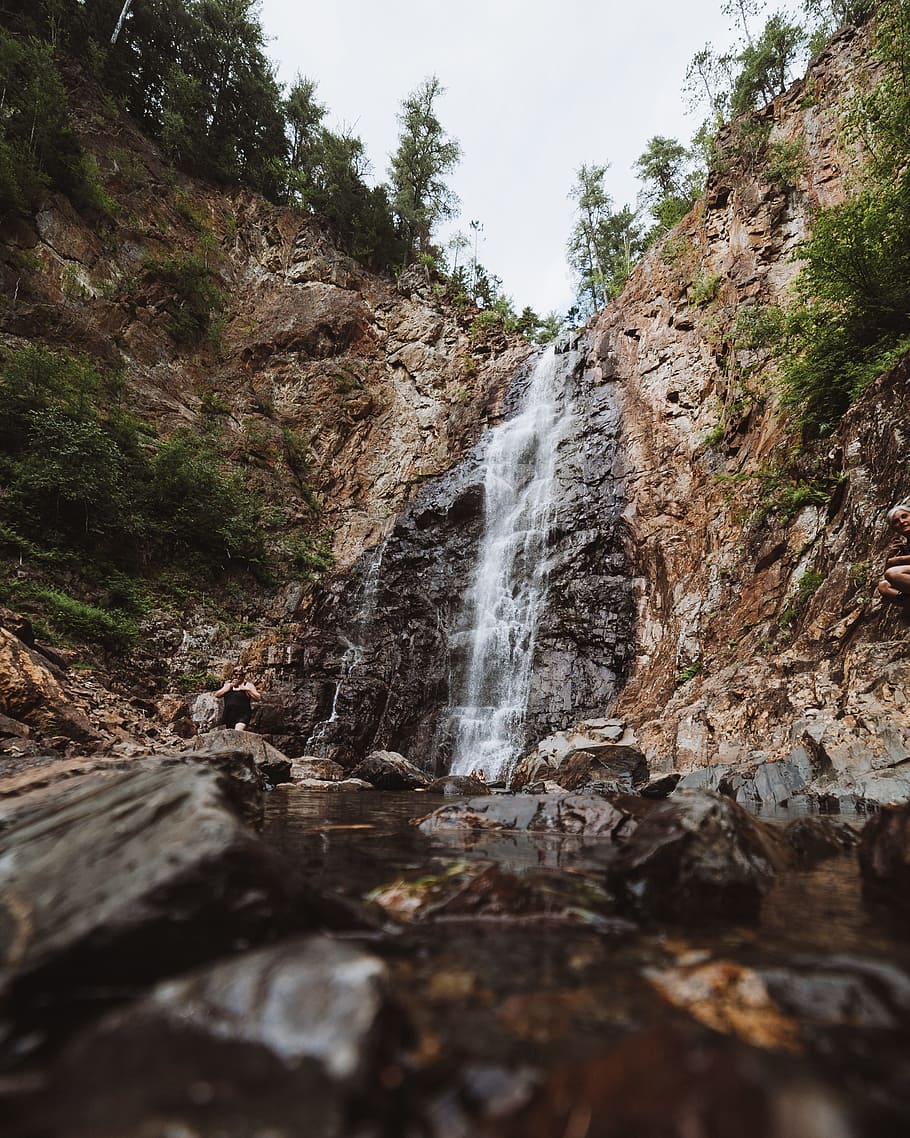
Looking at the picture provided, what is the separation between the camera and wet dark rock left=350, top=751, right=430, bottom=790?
359 inches

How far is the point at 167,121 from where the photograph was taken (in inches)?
960

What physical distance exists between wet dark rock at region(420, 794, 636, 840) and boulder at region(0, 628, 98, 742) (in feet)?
19.4

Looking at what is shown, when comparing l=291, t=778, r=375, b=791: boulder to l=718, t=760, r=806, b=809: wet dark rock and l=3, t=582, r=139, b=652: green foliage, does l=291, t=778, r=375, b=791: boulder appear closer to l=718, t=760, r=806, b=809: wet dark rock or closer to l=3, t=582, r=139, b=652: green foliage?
l=718, t=760, r=806, b=809: wet dark rock

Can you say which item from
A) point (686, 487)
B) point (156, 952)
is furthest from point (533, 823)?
point (686, 487)

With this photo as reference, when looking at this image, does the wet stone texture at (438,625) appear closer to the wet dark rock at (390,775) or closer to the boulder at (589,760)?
the boulder at (589,760)

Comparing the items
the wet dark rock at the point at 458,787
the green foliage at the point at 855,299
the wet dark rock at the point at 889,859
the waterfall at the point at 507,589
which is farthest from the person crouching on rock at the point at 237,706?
the green foliage at the point at 855,299

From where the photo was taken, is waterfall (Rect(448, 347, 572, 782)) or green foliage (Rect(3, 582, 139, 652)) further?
waterfall (Rect(448, 347, 572, 782))

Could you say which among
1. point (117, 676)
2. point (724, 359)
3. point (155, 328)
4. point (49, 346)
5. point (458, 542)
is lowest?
point (117, 676)

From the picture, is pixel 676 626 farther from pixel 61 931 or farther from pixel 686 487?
pixel 61 931

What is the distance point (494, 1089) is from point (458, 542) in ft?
51.2

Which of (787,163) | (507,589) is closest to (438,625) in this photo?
(507,589)

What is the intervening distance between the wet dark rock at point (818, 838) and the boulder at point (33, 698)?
349 inches

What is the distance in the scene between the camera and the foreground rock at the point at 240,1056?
947mm

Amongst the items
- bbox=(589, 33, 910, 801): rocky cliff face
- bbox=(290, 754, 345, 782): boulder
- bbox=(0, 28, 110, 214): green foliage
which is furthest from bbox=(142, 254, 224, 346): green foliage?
bbox=(290, 754, 345, 782): boulder
